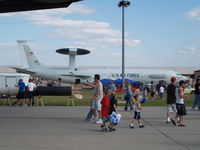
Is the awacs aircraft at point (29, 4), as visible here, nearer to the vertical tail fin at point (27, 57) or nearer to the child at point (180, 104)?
the child at point (180, 104)

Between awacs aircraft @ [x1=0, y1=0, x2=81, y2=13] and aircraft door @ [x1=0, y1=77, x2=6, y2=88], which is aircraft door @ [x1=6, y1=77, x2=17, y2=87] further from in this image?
awacs aircraft @ [x1=0, y1=0, x2=81, y2=13]

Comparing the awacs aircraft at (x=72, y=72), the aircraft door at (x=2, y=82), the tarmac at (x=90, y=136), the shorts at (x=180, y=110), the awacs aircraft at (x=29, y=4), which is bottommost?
the tarmac at (x=90, y=136)

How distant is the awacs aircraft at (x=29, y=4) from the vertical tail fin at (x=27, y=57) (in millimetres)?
37247

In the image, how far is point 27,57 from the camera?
51.2 metres

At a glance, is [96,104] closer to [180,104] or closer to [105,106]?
[105,106]

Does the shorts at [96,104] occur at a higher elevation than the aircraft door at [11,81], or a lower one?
lower

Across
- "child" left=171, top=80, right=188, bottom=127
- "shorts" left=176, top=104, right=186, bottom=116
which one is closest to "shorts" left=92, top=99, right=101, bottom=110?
"child" left=171, top=80, right=188, bottom=127

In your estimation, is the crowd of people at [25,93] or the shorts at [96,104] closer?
the shorts at [96,104]

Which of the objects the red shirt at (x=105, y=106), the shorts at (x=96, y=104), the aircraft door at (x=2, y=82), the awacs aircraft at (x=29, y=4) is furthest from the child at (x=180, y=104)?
the aircraft door at (x=2, y=82)

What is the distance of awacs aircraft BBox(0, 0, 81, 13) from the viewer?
12.0 metres

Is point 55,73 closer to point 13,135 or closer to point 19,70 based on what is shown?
point 19,70

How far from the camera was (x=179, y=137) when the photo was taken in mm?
8492

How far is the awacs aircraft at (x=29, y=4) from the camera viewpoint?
1200 cm

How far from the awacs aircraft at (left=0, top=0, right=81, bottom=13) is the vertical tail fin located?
37.2 meters
